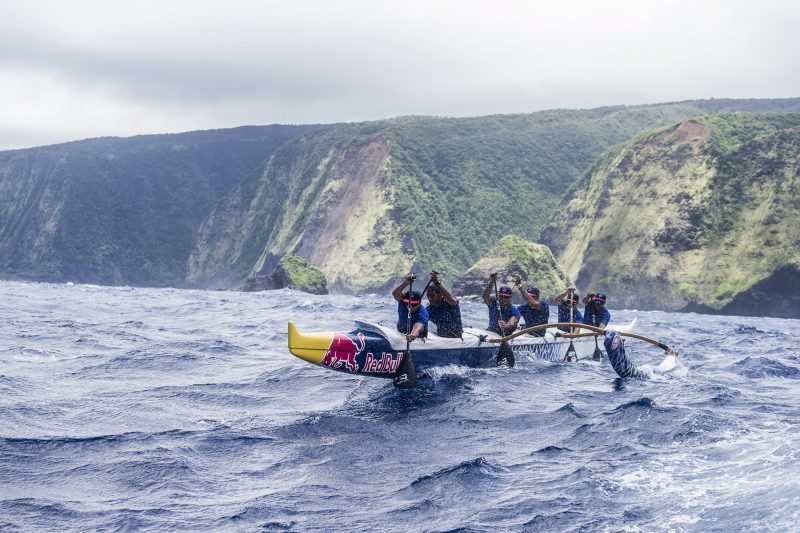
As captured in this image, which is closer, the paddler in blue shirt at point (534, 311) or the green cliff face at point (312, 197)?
the paddler in blue shirt at point (534, 311)

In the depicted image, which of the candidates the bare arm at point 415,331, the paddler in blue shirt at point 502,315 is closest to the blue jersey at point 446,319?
the bare arm at point 415,331

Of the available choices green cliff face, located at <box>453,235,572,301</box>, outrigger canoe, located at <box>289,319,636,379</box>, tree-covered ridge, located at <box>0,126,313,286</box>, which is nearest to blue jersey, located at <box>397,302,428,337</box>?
outrigger canoe, located at <box>289,319,636,379</box>

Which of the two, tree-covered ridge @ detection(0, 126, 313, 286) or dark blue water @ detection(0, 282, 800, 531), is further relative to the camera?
tree-covered ridge @ detection(0, 126, 313, 286)

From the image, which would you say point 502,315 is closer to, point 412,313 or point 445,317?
point 445,317

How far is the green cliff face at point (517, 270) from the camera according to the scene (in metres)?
68.1

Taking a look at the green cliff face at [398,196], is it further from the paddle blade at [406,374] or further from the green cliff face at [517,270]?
the paddle blade at [406,374]

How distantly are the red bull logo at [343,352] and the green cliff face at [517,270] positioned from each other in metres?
52.0

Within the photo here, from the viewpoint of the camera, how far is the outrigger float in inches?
583

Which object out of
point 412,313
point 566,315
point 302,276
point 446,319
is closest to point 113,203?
point 302,276

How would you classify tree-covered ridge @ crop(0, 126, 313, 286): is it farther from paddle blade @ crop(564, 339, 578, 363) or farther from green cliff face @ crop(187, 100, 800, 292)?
paddle blade @ crop(564, 339, 578, 363)

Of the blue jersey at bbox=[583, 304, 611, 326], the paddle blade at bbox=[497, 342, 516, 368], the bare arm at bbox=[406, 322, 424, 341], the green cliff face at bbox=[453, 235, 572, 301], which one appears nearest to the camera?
the bare arm at bbox=[406, 322, 424, 341]

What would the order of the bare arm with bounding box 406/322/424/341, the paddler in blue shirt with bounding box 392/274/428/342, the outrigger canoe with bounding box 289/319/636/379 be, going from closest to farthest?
the outrigger canoe with bounding box 289/319/636/379 → the bare arm with bounding box 406/322/424/341 → the paddler in blue shirt with bounding box 392/274/428/342

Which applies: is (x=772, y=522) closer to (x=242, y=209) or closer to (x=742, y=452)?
(x=742, y=452)

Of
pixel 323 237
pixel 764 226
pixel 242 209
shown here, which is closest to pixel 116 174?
pixel 242 209
